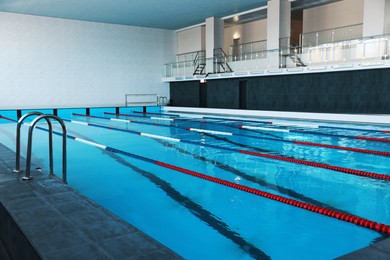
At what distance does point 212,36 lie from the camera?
17594 millimetres

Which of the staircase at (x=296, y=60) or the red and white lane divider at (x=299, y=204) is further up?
the staircase at (x=296, y=60)

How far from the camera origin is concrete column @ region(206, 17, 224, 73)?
17.5 metres

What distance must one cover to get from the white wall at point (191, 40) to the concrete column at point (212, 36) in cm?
163

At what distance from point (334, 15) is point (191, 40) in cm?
797

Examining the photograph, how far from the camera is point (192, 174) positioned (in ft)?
15.1

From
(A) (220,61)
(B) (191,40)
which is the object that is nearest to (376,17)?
(A) (220,61)

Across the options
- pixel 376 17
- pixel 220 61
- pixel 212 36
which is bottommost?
pixel 220 61

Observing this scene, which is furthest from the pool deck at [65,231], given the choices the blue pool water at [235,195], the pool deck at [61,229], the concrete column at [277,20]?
the concrete column at [277,20]

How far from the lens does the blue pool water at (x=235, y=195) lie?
261cm

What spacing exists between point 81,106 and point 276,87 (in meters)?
9.94

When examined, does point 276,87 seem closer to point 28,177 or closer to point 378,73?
point 378,73

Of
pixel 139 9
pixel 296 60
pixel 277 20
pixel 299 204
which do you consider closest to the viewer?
pixel 299 204

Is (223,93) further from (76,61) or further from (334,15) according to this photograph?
(76,61)

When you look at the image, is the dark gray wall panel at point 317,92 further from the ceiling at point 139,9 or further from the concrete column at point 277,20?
the ceiling at point 139,9
